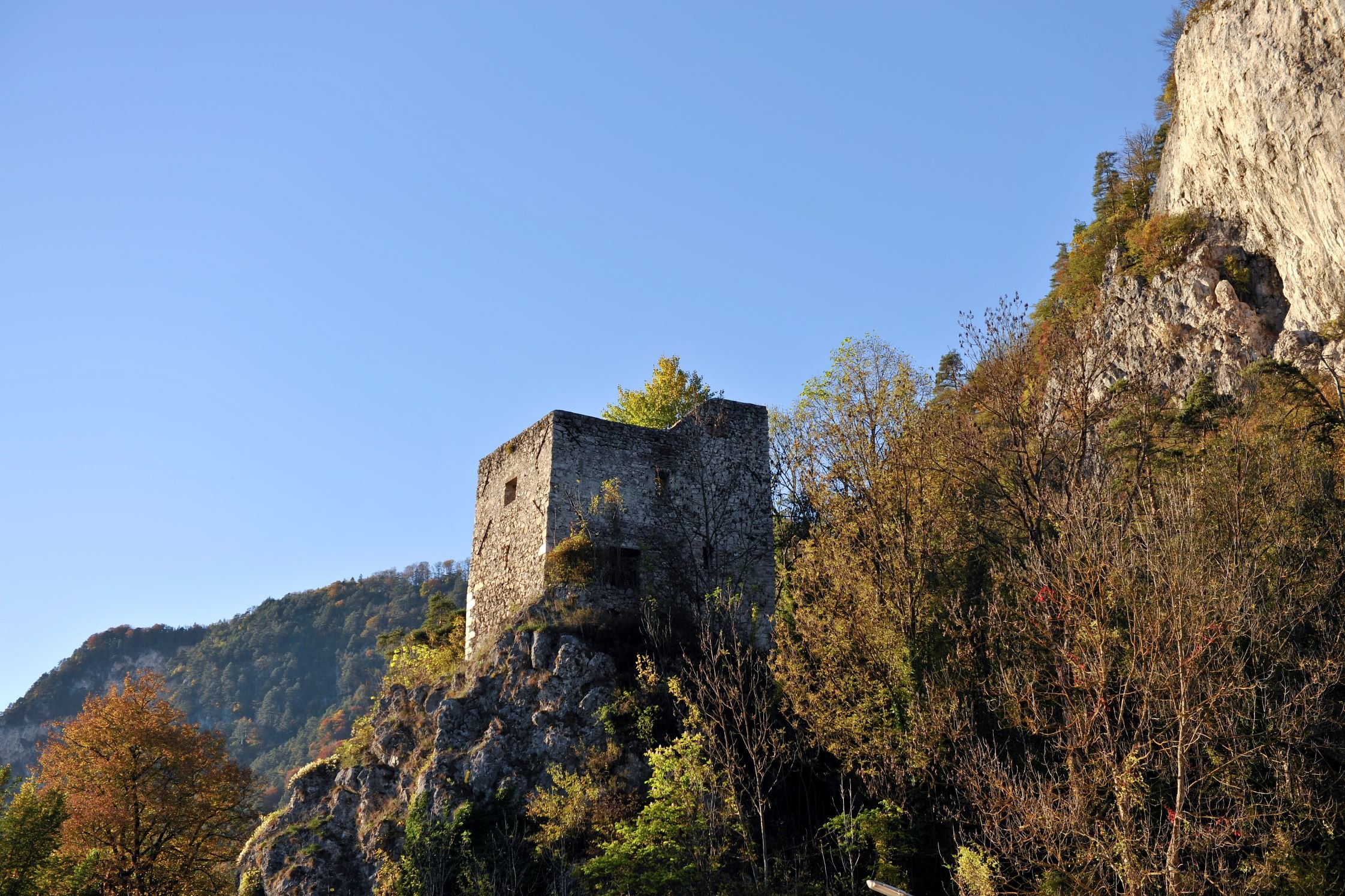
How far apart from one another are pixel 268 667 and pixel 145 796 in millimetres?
63734

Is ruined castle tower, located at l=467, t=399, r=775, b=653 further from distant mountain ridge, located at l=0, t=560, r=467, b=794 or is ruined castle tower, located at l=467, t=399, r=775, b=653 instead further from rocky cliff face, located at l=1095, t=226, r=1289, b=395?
distant mountain ridge, located at l=0, t=560, r=467, b=794

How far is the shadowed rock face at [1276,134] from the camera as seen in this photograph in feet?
72.1

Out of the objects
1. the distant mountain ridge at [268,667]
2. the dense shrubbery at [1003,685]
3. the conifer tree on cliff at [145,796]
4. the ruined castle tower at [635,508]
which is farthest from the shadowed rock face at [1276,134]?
the distant mountain ridge at [268,667]

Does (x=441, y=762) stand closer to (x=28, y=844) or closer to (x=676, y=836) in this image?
(x=676, y=836)

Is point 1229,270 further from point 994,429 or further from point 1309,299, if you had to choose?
point 994,429

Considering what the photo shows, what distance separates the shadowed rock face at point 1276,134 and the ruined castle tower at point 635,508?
1358 cm

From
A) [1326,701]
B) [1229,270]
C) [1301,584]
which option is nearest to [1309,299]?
[1229,270]

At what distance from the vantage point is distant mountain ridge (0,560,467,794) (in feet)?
245

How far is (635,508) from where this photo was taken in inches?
890

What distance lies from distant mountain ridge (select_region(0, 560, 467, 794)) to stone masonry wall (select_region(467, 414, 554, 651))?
149 ft

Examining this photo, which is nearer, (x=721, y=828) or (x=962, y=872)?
(x=962, y=872)

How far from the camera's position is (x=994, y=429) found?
2230cm

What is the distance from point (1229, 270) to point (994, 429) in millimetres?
10851

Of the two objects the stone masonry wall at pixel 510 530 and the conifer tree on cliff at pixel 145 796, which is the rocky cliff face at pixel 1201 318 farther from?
the conifer tree on cliff at pixel 145 796
